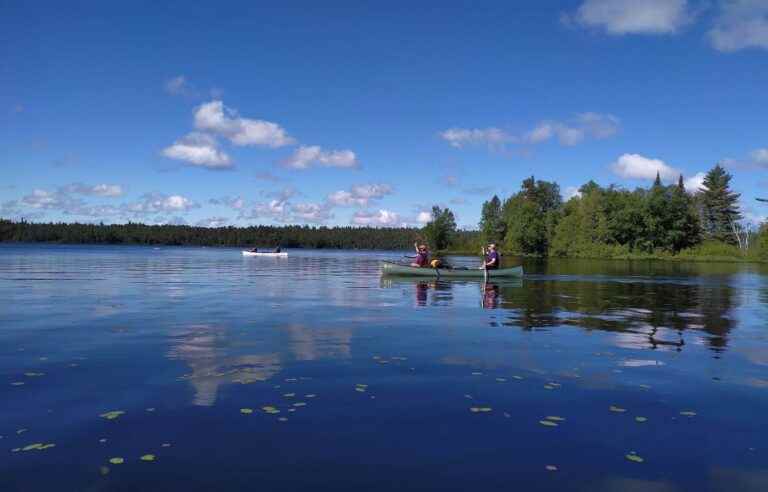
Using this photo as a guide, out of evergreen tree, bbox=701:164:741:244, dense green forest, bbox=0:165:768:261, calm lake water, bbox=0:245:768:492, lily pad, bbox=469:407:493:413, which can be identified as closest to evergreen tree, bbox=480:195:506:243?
dense green forest, bbox=0:165:768:261

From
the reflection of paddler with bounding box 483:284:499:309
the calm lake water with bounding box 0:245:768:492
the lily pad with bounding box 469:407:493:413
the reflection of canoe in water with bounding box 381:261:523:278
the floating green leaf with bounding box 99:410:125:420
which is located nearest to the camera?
the calm lake water with bounding box 0:245:768:492

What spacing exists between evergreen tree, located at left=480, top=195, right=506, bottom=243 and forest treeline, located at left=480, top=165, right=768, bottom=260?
6300mm

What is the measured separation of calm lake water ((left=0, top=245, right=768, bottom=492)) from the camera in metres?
8.33

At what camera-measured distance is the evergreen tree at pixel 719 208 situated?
143250 mm

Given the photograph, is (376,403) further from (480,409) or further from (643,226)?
(643,226)

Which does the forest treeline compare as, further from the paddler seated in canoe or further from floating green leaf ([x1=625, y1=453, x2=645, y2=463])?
floating green leaf ([x1=625, y1=453, x2=645, y2=463])

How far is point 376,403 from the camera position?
11617 mm

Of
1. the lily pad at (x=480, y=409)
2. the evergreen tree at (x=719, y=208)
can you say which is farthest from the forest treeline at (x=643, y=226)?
the lily pad at (x=480, y=409)

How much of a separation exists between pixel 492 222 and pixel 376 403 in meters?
165

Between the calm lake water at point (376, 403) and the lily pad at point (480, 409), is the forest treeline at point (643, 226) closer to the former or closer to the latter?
the calm lake water at point (376, 403)

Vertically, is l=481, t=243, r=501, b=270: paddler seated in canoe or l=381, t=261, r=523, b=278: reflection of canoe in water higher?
l=481, t=243, r=501, b=270: paddler seated in canoe

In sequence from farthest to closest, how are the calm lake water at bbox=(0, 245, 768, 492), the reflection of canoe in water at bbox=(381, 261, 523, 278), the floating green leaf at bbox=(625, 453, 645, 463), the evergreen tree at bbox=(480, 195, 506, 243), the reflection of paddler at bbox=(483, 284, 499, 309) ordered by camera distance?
1. the evergreen tree at bbox=(480, 195, 506, 243)
2. the reflection of canoe in water at bbox=(381, 261, 523, 278)
3. the reflection of paddler at bbox=(483, 284, 499, 309)
4. the floating green leaf at bbox=(625, 453, 645, 463)
5. the calm lake water at bbox=(0, 245, 768, 492)

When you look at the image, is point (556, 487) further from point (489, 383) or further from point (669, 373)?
point (669, 373)

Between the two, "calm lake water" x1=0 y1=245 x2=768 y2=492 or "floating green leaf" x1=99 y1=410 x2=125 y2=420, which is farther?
"floating green leaf" x1=99 y1=410 x2=125 y2=420
